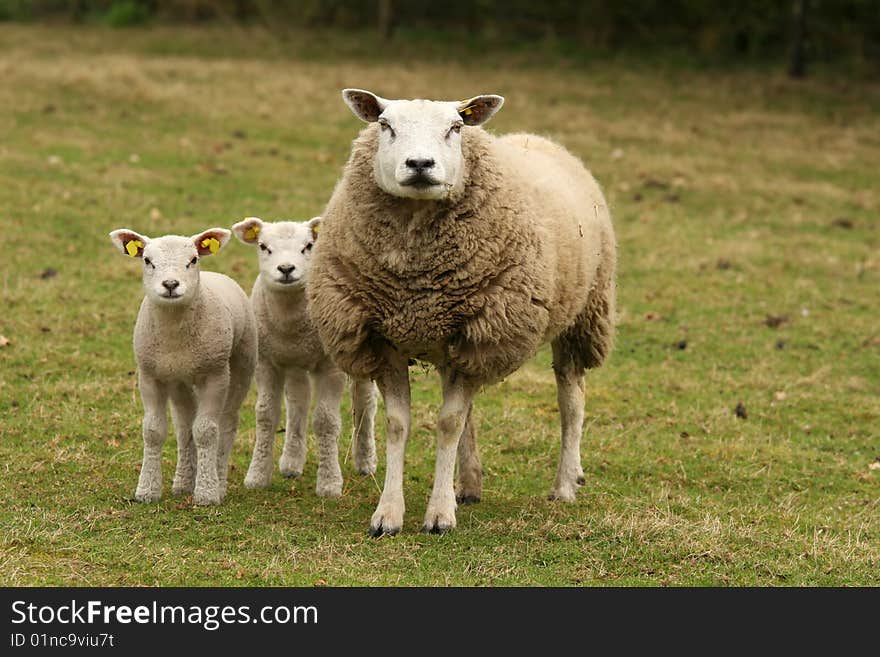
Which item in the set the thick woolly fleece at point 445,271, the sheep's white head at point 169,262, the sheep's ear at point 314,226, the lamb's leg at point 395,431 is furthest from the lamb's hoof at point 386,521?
the sheep's ear at point 314,226

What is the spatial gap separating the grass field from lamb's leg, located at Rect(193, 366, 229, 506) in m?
0.12

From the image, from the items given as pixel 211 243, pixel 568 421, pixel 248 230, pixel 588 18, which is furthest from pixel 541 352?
pixel 588 18

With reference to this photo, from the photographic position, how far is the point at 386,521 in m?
7.07

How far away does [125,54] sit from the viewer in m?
25.1

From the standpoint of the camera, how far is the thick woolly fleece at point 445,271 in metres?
6.91

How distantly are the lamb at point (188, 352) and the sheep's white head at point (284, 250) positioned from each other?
25 centimetres

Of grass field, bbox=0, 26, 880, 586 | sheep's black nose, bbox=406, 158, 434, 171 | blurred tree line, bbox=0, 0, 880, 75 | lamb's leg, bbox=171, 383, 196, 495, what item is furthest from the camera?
blurred tree line, bbox=0, 0, 880, 75

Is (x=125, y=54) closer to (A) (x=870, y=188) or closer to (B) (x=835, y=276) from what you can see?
(A) (x=870, y=188)

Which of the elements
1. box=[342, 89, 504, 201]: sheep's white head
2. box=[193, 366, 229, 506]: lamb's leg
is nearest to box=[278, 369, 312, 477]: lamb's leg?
box=[193, 366, 229, 506]: lamb's leg

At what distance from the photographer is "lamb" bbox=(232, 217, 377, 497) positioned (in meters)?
7.62

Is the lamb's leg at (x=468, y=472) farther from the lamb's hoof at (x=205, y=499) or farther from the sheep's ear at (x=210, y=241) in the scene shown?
the sheep's ear at (x=210, y=241)

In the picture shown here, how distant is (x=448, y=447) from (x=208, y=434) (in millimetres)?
1319

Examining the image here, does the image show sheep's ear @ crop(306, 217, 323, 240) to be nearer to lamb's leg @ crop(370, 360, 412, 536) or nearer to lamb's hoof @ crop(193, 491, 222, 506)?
lamb's leg @ crop(370, 360, 412, 536)

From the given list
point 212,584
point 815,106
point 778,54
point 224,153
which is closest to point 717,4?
point 778,54
